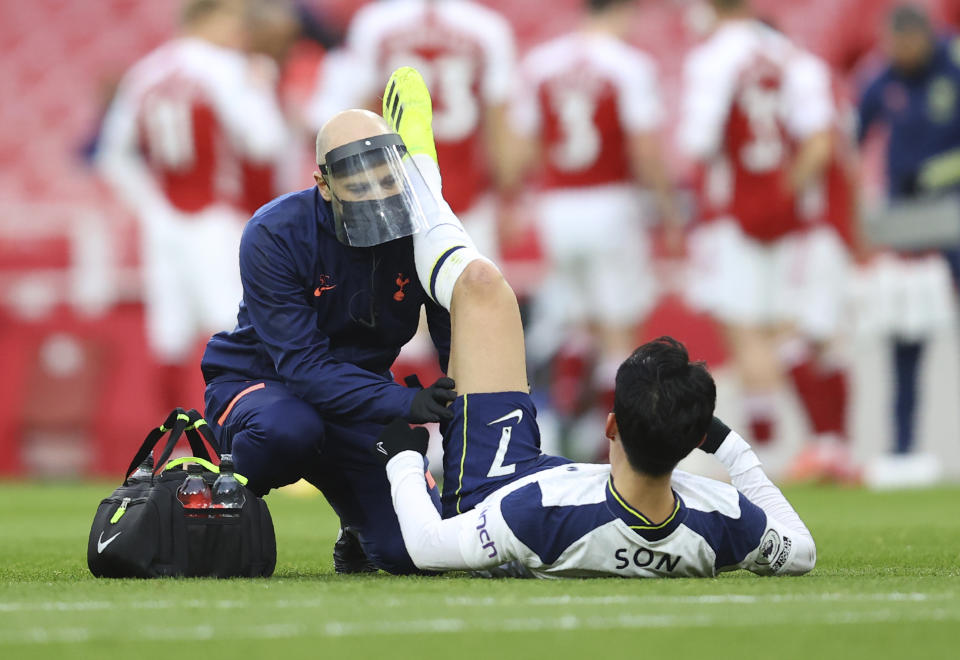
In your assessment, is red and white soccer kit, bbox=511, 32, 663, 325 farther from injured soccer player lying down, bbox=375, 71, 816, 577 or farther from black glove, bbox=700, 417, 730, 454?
black glove, bbox=700, 417, 730, 454

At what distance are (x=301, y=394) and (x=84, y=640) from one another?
152cm

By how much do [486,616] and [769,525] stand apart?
3.10ft

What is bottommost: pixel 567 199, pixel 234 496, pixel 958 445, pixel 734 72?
pixel 958 445

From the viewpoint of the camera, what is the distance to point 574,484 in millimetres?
3828

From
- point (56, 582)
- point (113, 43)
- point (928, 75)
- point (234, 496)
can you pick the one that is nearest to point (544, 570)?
point (234, 496)

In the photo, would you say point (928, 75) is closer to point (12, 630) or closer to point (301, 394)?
point (301, 394)

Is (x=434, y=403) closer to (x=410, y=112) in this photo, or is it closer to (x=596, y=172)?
(x=410, y=112)

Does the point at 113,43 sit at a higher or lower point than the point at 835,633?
higher

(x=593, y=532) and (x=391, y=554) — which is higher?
(x=593, y=532)

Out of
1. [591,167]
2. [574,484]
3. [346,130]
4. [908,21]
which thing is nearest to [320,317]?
[346,130]

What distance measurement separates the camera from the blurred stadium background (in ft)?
34.0

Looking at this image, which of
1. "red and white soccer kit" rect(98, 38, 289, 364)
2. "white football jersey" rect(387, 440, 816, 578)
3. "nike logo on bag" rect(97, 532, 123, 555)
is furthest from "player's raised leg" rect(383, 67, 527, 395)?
"red and white soccer kit" rect(98, 38, 289, 364)

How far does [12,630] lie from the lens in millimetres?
3109

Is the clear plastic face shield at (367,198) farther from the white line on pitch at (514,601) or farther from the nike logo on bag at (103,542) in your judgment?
the white line on pitch at (514,601)
